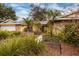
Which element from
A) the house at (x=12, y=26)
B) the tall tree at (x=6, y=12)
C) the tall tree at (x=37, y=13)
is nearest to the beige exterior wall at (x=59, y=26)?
the tall tree at (x=37, y=13)

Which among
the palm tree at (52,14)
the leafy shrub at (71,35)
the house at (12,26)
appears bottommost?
the leafy shrub at (71,35)

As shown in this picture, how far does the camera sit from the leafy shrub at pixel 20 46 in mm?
1497

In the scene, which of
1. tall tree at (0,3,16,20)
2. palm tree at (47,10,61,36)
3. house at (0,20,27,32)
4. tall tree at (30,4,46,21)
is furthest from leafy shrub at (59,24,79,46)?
tall tree at (0,3,16,20)

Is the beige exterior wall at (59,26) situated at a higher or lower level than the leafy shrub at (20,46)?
higher

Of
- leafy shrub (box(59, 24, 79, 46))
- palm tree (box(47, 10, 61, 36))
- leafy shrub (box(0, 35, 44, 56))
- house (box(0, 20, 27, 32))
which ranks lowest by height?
leafy shrub (box(0, 35, 44, 56))

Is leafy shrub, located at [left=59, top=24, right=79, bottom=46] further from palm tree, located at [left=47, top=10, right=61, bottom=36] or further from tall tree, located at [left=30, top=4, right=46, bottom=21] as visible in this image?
tall tree, located at [left=30, top=4, right=46, bottom=21]

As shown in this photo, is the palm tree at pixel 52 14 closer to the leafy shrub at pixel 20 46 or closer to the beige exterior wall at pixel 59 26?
the beige exterior wall at pixel 59 26

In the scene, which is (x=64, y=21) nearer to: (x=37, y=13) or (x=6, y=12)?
(x=37, y=13)

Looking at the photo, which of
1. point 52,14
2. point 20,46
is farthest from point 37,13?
point 20,46

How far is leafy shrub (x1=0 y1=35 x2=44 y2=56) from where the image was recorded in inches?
58.9

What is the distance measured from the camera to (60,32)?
5.02ft

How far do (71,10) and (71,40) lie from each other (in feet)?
0.97

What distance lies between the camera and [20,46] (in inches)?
59.4

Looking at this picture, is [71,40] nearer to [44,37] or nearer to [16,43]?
[44,37]
